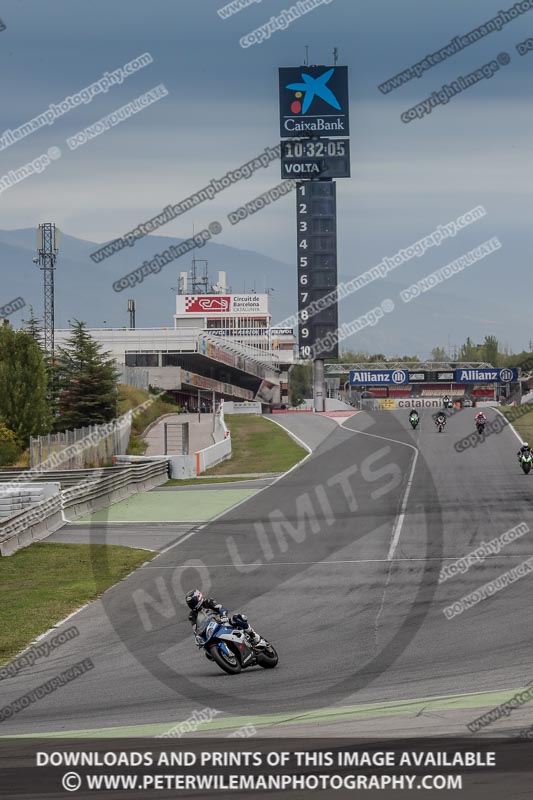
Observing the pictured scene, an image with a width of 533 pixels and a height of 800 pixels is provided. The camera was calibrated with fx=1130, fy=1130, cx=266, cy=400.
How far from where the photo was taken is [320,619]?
725 inches

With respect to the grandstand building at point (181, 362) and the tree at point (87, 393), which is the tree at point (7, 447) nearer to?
the tree at point (87, 393)

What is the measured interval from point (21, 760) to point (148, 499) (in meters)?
31.0

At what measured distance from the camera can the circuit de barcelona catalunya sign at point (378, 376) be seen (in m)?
141

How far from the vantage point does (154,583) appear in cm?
2342

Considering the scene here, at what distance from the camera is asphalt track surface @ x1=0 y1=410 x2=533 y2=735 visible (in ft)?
42.6

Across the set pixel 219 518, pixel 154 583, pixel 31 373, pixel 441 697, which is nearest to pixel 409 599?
pixel 154 583

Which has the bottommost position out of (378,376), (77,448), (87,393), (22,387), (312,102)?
(77,448)

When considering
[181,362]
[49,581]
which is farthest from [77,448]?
[181,362]

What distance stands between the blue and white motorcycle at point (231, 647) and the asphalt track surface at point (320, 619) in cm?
17

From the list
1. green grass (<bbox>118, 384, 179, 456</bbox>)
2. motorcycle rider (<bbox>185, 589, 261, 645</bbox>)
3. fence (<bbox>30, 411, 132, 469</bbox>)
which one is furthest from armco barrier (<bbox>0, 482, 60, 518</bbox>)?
green grass (<bbox>118, 384, 179, 456</bbox>)

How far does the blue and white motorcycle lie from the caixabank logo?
302ft

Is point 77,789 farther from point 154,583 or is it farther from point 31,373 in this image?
point 31,373

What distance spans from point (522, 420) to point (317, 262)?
33.7 meters

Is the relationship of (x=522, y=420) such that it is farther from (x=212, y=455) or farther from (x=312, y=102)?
(x=312, y=102)
